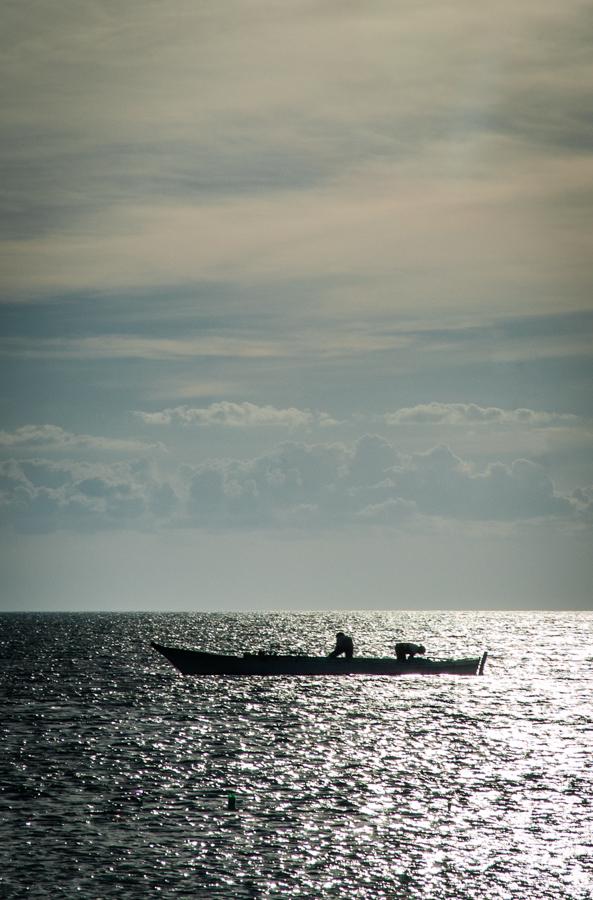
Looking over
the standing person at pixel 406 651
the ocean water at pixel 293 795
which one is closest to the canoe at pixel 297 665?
the standing person at pixel 406 651

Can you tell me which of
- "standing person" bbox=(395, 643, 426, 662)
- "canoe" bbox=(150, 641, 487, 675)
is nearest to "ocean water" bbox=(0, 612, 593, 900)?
"canoe" bbox=(150, 641, 487, 675)

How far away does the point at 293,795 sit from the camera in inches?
1976

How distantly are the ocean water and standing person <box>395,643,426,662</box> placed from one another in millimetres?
5443

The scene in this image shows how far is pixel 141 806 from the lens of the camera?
1858 inches

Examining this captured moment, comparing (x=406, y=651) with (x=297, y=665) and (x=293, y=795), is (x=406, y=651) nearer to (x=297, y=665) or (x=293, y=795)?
(x=297, y=665)

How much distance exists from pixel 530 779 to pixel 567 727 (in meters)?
23.5

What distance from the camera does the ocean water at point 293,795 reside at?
36.9m

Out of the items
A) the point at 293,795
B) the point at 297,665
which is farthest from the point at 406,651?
the point at 293,795

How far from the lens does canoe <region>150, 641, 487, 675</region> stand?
328ft

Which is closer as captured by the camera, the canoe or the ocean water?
the ocean water

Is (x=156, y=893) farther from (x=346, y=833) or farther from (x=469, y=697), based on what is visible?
(x=469, y=697)

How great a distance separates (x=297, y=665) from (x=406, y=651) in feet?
35.9

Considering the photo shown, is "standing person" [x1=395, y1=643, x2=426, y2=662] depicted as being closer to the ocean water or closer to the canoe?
the canoe

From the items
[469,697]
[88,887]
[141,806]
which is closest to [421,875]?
[88,887]
